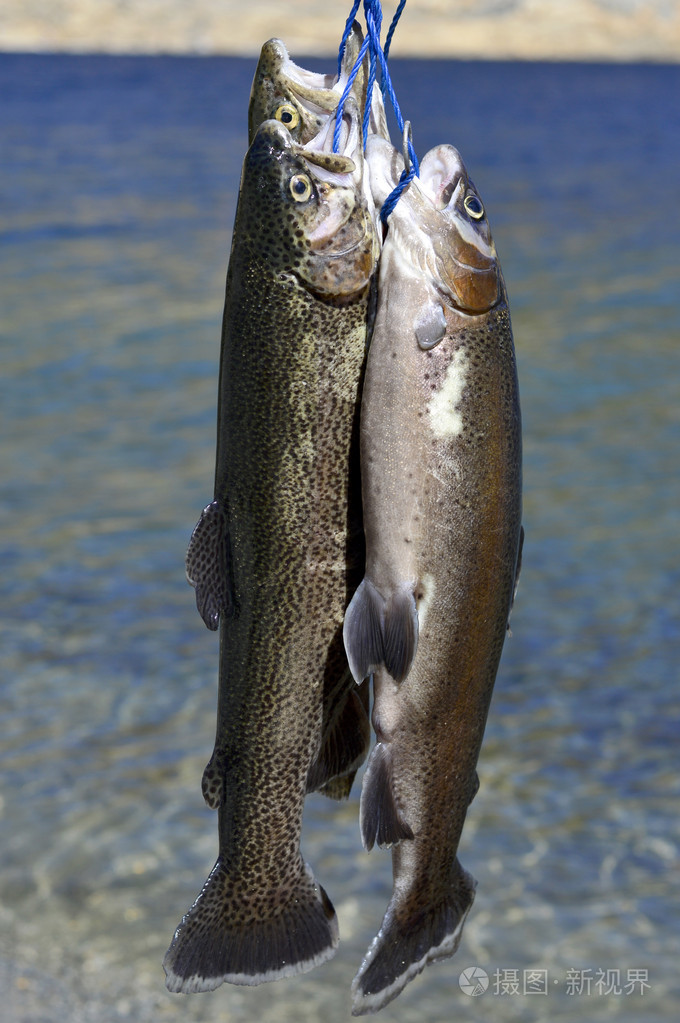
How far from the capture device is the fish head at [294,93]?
308 centimetres

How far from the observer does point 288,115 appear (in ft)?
10.1

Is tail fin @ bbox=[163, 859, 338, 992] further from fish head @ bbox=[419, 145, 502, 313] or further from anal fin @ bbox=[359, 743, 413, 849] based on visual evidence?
fish head @ bbox=[419, 145, 502, 313]

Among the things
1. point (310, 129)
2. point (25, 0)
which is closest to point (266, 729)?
point (310, 129)

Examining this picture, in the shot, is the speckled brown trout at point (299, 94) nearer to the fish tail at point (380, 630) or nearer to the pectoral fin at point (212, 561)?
the pectoral fin at point (212, 561)

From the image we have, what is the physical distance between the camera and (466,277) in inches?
114

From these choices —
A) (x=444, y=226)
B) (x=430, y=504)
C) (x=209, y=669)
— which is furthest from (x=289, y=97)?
(x=209, y=669)

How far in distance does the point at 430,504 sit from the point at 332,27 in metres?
104

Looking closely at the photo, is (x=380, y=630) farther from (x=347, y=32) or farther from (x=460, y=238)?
(x=347, y=32)

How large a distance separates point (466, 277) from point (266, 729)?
4.14 ft

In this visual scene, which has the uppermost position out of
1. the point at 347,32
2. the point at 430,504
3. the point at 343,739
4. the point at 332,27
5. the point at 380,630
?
the point at 332,27

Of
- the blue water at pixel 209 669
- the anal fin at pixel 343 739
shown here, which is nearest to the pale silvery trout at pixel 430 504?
the anal fin at pixel 343 739

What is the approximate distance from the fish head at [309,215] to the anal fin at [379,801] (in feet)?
3.71

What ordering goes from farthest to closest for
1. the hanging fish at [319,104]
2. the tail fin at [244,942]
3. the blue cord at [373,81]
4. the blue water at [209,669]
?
the blue water at [209,669] → the tail fin at [244,942] → the hanging fish at [319,104] → the blue cord at [373,81]

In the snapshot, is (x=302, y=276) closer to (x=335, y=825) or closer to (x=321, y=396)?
(x=321, y=396)
